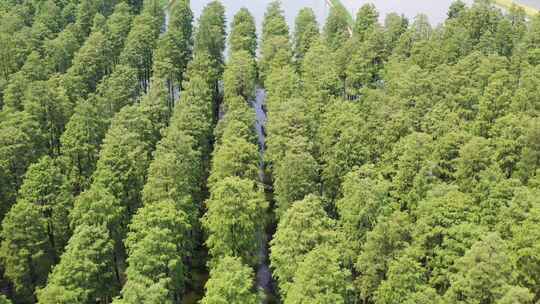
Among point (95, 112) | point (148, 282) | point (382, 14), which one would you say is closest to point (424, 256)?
point (148, 282)

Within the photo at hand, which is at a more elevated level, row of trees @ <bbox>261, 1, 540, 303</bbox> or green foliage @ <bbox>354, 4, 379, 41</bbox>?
green foliage @ <bbox>354, 4, 379, 41</bbox>

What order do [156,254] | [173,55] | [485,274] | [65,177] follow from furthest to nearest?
[173,55]
[65,177]
[156,254]
[485,274]

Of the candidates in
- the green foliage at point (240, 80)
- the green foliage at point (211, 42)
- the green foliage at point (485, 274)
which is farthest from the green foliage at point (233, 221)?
the green foliage at point (211, 42)

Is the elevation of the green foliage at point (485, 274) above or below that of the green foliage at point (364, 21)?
below

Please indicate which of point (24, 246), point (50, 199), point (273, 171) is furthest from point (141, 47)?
point (24, 246)

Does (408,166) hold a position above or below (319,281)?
above

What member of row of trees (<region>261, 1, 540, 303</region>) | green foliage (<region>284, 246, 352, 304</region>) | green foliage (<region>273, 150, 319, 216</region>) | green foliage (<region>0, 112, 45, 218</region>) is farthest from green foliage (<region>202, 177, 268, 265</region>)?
green foliage (<region>0, 112, 45, 218</region>)

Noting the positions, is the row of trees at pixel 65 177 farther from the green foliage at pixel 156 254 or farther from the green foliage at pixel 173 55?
Result: the green foliage at pixel 173 55

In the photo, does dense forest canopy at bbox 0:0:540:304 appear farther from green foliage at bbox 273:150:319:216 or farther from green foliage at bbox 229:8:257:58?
green foliage at bbox 229:8:257:58

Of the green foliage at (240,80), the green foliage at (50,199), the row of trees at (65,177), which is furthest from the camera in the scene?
the green foliage at (240,80)

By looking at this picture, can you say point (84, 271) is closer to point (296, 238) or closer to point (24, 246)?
point (24, 246)
